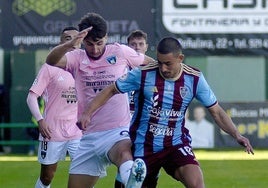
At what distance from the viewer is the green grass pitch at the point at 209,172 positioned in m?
16.0

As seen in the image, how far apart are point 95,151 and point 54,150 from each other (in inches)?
97.2

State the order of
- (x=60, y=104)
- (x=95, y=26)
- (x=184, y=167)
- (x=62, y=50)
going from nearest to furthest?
1. (x=184, y=167)
2. (x=95, y=26)
3. (x=62, y=50)
4. (x=60, y=104)

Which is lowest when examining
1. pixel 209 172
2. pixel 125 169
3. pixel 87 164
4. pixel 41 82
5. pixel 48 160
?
pixel 209 172

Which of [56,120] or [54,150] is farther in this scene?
[56,120]

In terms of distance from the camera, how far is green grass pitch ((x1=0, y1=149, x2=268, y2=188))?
16.0 m

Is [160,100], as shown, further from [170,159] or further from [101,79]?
[101,79]

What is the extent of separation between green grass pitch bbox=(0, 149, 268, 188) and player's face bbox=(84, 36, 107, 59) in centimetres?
568

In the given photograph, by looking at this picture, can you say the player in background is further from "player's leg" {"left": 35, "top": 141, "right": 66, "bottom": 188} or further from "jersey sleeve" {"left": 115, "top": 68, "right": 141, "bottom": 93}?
"jersey sleeve" {"left": 115, "top": 68, "right": 141, "bottom": 93}

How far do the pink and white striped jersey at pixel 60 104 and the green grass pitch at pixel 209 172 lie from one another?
2990mm

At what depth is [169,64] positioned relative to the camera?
9227 mm

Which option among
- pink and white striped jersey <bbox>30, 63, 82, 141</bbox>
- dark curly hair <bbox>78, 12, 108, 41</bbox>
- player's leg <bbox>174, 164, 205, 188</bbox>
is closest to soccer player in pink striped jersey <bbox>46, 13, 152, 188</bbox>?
dark curly hair <bbox>78, 12, 108, 41</bbox>

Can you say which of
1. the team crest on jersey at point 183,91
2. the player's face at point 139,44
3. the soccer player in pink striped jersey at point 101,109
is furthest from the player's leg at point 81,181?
the player's face at point 139,44

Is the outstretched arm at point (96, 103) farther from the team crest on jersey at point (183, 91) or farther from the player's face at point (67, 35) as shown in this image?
the player's face at point (67, 35)

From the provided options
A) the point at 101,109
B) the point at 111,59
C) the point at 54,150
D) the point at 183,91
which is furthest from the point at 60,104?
the point at 183,91
